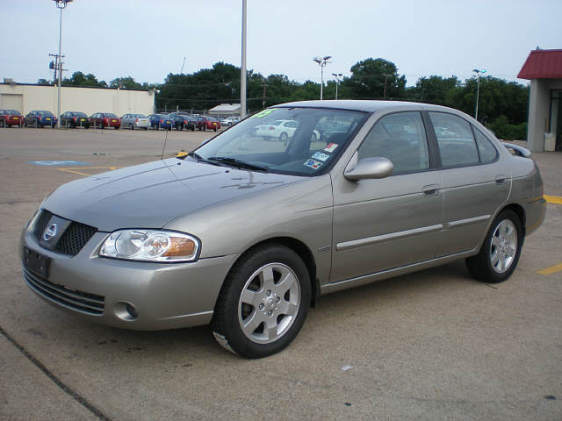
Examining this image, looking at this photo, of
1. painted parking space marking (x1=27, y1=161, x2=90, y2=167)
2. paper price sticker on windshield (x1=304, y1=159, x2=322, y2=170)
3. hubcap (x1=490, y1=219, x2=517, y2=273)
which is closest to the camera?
paper price sticker on windshield (x1=304, y1=159, x2=322, y2=170)

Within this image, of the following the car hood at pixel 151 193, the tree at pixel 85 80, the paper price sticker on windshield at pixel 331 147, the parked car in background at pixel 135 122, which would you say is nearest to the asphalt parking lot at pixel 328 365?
the car hood at pixel 151 193

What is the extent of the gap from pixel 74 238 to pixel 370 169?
75.9 inches

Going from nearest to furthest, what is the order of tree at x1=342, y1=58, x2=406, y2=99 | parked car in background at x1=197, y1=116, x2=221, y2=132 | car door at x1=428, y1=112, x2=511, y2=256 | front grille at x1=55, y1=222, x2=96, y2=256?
front grille at x1=55, y1=222, x2=96, y2=256, car door at x1=428, y1=112, x2=511, y2=256, parked car in background at x1=197, y1=116, x2=221, y2=132, tree at x1=342, y1=58, x2=406, y2=99

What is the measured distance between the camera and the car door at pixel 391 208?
420cm

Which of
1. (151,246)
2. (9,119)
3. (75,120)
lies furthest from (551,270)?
(75,120)

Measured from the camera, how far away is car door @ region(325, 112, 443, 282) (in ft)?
13.8

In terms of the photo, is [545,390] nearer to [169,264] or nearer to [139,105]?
[169,264]

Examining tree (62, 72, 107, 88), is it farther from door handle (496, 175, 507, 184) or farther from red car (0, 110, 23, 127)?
door handle (496, 175, 507, 184)

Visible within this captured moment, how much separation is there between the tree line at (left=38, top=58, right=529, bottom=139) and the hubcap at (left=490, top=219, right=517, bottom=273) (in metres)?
42.3

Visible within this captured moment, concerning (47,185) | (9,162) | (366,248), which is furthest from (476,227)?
(9,162)

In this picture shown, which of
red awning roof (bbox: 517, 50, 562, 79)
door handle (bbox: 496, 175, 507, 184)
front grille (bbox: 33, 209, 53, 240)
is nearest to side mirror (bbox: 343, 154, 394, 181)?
door handle (bbox: 496, 175, 507, 184)

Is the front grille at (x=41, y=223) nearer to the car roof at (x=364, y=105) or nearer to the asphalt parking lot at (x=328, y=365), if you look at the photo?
the asphalt parking lot at (x=328, y=365)

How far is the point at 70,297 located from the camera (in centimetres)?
354

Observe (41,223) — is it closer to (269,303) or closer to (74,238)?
(74,238)
